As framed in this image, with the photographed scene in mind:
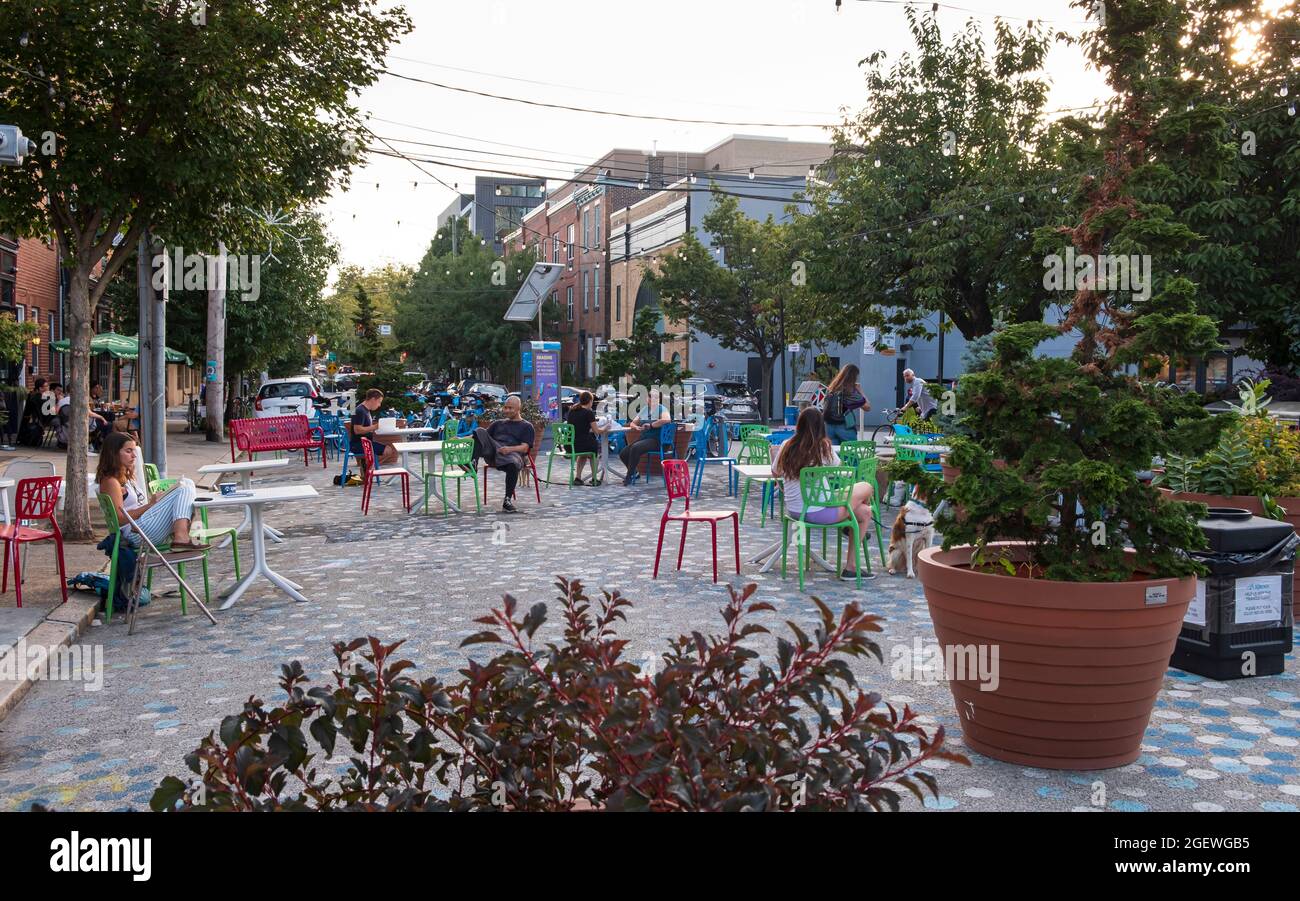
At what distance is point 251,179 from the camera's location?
36.0ft

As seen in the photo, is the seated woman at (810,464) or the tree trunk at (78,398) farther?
the tree trunk at (78,398)

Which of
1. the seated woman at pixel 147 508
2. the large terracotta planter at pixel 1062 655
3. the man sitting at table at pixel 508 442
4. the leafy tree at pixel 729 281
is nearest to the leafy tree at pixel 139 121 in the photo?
the seated woman at pixel 147 508

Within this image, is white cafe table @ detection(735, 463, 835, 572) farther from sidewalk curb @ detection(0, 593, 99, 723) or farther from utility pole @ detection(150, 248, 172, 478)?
utility pole @ detection(150, 248, 172, 478)

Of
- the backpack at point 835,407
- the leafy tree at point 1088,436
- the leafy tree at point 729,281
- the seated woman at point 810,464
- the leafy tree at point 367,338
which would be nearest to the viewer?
the leafy tree at point 1088,436

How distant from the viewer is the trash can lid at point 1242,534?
245 inches

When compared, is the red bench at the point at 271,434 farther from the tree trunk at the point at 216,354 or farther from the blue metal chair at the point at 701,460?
the blue metal chair at the point at 701,460

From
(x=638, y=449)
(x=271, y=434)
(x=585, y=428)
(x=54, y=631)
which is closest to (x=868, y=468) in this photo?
(x=54, y=631)

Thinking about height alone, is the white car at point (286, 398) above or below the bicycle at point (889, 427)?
above

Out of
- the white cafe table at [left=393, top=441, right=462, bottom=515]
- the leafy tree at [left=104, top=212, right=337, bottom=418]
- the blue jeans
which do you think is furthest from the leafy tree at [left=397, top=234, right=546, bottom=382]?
the blue jeans

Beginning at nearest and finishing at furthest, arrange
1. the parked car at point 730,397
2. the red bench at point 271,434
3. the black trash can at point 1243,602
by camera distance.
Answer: the black trash can at point 1243,602 → the red bench at point 271,434 → the parked car at point 730,397

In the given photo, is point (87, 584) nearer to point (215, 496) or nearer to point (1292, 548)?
point (215, 496)

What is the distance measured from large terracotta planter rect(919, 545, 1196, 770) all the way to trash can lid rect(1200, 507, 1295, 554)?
169cm

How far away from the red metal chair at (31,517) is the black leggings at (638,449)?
10.0 m
